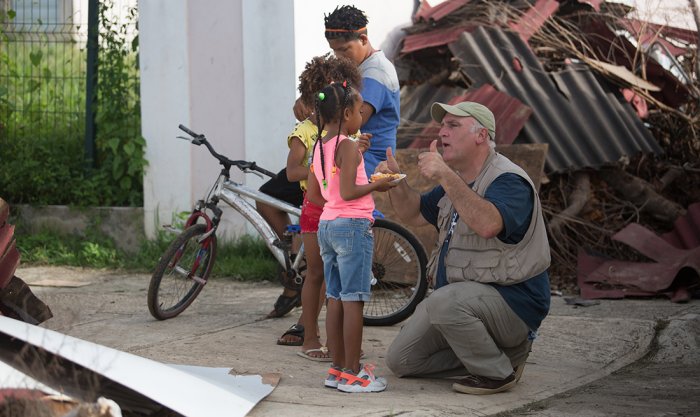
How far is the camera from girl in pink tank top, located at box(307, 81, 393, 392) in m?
5.20

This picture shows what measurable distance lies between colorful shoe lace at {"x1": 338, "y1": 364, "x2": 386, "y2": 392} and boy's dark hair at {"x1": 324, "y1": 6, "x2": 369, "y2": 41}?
2.13m

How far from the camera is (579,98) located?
371 inches

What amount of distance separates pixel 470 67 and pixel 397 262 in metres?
2.91

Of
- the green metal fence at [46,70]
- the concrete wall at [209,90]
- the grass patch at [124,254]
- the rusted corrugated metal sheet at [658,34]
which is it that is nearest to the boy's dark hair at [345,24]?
the concrete wall at [209,90]

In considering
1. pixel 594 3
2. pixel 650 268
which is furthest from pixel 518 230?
pixel 594 3

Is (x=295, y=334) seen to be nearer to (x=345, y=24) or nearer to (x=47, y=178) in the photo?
(x=345, y=24)

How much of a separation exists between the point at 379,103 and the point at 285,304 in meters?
1.61

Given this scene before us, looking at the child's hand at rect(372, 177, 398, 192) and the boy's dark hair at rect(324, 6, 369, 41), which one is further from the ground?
the boy's dark hair at rect(324, 6, 369, 41)

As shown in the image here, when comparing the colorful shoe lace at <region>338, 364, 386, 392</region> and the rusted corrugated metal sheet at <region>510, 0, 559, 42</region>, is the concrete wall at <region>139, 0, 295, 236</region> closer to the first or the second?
the rusted corrugated metal sheet at <region>510, 0, 559, 42</region>

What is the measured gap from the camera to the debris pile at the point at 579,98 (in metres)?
8.84

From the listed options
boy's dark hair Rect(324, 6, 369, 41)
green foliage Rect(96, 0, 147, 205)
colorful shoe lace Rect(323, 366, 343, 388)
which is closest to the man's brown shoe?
colorful shoe lace Rect(323, 366, 343, 388)

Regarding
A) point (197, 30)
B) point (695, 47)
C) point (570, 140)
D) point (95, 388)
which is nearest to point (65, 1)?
point (197, 30)

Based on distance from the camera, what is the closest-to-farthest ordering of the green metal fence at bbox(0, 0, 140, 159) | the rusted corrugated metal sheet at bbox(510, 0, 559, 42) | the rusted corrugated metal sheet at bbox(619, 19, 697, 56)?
the rusted corrugated metal sheet at bbox(619, 19, 697, 56), the rusted corrugated metal sheet at bbox(510, 0, 559, 42), the green metal fence at bbox(0, 0, 140, 159)

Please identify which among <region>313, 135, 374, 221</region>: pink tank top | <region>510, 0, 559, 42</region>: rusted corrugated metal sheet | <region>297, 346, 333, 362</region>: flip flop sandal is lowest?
<region>297, 346, 333, 362</region>: flip flop sandal
